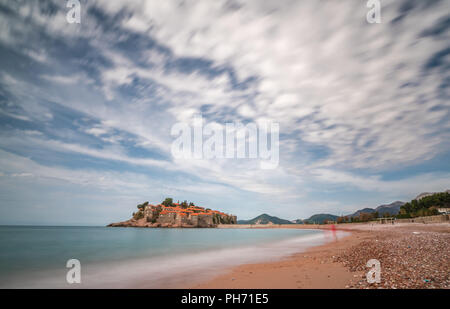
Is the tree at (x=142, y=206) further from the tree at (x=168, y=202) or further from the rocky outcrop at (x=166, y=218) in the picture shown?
the tree at (x=168, y=202)

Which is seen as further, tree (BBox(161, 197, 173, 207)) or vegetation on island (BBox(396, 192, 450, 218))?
tree (BBox(161, 197, 173, 207))

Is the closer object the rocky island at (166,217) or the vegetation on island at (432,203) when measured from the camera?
the vegetation on island at (432,203)

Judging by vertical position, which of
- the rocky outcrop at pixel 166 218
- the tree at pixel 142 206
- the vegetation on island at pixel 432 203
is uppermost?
the vegetation on island at pixel 432 203

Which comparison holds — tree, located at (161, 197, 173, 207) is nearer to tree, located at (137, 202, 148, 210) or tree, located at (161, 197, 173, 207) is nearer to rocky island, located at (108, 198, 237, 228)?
rocky island, located at (108, 198, 237, 228)

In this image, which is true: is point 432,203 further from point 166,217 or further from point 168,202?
point 168,202

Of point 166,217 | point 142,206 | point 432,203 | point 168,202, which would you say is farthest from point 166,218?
point 432,203

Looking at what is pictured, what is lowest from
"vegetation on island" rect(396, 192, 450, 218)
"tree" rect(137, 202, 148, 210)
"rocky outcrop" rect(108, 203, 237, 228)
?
"rocky outcrop" rect(108, 203, 237, 228)

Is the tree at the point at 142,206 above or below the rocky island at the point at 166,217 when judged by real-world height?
above

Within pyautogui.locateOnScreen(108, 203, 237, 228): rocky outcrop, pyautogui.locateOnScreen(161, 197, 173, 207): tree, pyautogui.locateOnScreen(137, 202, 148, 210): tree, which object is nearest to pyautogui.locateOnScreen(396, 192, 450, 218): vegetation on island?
pyautogui.locateOnScreen(108, 203, 237, 228): rocky outcrop

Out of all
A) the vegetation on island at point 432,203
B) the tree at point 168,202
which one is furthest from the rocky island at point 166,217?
the vegetation on island at point 432,203

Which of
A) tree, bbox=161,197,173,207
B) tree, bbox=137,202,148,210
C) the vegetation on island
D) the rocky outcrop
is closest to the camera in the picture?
the vegetation on island
